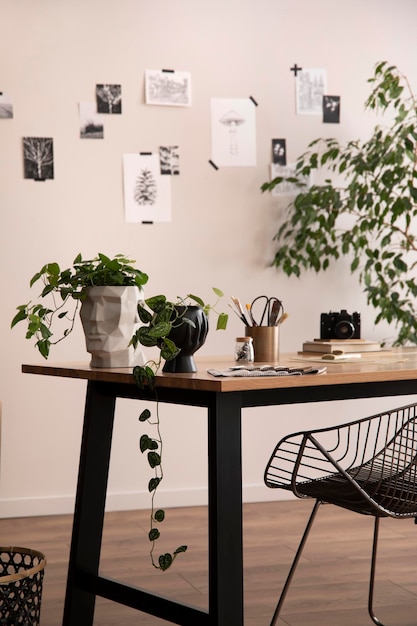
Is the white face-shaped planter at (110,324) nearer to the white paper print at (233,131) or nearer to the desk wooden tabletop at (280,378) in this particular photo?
the desk wooden tabletop at (280,378)

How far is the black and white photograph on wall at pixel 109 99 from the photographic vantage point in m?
4.39

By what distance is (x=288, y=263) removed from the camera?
14.8 ft

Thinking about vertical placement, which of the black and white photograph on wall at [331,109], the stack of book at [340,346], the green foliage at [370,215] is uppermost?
the black and white photograph on wall at [331,109]

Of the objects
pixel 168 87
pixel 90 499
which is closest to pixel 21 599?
pixel 90 499

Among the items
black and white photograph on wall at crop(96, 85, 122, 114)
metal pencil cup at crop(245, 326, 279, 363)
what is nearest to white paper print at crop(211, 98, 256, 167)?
black and white photograph on wall at crop(96, 85, 122, 114)

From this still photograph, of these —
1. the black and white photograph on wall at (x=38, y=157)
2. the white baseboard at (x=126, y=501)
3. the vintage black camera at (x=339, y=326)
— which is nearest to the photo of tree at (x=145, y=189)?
the black and white photograph on wall at (x=38, y=157)

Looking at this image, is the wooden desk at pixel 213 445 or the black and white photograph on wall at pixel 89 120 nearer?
the wooden desk at pixel 213 445

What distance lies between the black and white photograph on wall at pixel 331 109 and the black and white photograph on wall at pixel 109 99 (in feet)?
3.51

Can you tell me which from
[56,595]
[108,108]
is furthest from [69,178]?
[56,595]

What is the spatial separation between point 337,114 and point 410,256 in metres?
0.84

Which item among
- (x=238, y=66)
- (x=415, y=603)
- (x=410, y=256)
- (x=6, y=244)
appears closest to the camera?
(x=415, y=603)

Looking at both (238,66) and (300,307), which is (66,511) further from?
(238,66)

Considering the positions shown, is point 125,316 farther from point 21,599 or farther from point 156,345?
point 21,599

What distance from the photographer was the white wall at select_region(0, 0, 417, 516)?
4.30m
